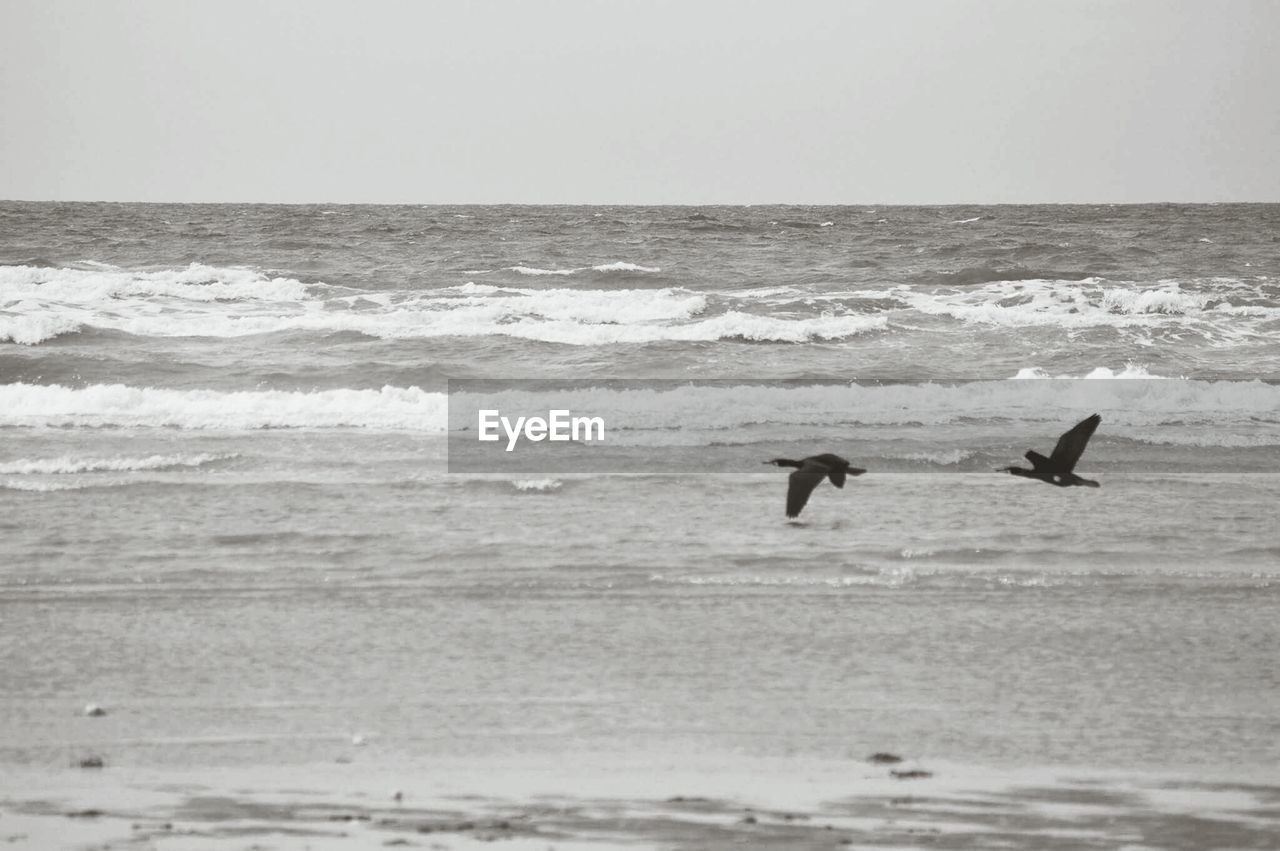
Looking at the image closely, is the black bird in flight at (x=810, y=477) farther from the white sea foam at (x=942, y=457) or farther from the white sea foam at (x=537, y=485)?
the white sea foam at (x=942, y=457)

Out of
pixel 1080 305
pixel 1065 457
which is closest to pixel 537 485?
pixel 1065 457

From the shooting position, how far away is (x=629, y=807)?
→ 4902mm

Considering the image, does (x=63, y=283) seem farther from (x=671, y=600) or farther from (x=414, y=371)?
(x=671, y=600)

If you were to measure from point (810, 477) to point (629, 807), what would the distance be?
10.0 feet

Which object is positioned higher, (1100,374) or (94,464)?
(1100,374)

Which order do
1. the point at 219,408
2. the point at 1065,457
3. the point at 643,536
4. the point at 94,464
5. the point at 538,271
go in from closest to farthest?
the point at 1065,457, the point at 643,536, the point at 94,464, the point at 219,408, the point at 538,271

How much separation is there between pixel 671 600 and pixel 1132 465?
19.4 ft

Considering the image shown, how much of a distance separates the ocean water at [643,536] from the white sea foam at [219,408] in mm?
70

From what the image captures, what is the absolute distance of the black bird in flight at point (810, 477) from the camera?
7.25m

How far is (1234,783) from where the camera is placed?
511 cm

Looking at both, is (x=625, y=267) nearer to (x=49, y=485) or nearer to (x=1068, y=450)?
(x=49, y=485)

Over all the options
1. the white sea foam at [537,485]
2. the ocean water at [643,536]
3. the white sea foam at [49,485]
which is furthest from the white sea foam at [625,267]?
the white sea foam at [49,485]

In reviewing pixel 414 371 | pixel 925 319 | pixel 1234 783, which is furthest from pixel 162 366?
pixel 1234 783

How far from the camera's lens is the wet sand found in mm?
4617
